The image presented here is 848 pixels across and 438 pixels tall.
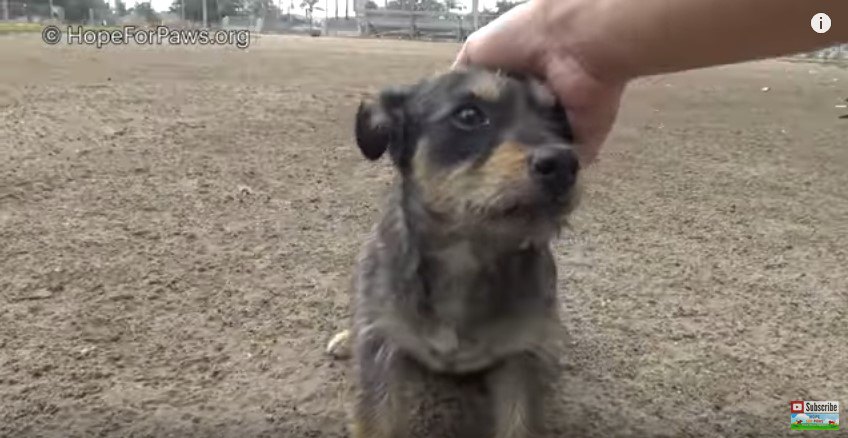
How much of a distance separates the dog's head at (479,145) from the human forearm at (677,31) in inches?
7.2

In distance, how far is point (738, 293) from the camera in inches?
111

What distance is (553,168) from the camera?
1.73m

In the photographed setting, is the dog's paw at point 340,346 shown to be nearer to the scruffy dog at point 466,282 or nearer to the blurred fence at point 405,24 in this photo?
the scruffy dog at point 466,282

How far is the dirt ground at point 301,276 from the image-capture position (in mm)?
2055

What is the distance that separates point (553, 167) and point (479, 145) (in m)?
0.26

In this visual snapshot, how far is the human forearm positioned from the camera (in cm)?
150

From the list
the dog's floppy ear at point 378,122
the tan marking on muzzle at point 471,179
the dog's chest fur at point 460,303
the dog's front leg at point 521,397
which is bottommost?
the dog's front leg at point 521,397

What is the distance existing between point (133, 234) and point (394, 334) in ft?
5.55

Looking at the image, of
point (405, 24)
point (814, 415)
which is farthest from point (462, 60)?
point (405, 24)

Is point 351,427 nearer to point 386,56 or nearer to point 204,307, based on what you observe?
point 204,307

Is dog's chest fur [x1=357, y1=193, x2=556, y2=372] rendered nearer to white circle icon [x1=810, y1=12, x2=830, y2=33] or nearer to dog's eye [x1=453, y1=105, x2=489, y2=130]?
dog's eye [x1=453, y1=105, x2=489, y2=130]

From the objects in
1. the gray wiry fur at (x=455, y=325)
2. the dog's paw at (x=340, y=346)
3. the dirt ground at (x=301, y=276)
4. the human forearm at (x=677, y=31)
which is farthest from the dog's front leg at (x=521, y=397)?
the human forearm at (x=677, y=31)

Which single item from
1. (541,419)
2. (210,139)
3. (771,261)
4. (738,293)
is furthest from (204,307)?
(210,139)

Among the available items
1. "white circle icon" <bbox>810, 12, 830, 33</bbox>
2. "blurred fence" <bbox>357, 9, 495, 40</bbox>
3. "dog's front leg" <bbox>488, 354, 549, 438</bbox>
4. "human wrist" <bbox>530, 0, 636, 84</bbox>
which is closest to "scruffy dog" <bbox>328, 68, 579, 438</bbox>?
"dog's front leg" <bbox>488, 354, 549, 438</bbox>
